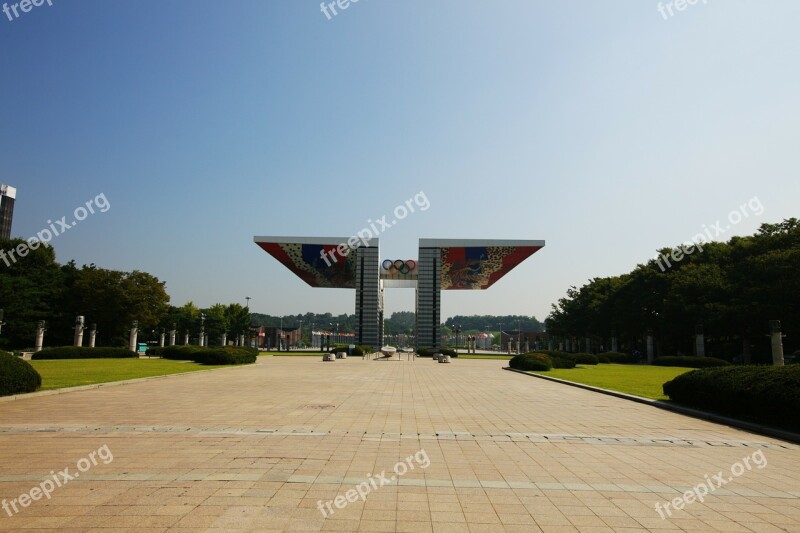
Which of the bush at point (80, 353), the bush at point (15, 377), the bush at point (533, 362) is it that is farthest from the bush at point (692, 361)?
the bush at point (80, 353)

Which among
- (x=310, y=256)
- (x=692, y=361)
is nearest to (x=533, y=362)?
(x=692, y=361)

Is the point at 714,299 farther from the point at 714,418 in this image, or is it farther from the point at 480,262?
the point at 714,418

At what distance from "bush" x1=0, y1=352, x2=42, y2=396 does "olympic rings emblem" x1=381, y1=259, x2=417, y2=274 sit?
59.7 metres

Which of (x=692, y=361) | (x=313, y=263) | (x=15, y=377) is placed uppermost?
(x=313, y=263)

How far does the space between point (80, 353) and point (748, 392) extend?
128 feet

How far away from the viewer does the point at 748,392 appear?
11000 mm

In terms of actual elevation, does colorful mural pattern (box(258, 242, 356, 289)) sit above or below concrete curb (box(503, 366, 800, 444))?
above

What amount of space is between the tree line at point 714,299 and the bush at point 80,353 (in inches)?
1840

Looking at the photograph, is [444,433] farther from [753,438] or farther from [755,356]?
[755,356]

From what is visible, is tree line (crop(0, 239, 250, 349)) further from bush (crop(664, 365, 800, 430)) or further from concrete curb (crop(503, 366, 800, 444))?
bush (crop(664, 365, 800, 430))

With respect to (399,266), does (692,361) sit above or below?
below

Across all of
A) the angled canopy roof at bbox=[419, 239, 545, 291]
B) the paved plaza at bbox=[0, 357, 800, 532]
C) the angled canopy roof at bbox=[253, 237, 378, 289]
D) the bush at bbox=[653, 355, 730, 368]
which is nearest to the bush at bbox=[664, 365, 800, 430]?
the paved plaza at bbox=[0, 357, 800, 532]

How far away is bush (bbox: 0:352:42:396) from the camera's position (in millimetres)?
12977

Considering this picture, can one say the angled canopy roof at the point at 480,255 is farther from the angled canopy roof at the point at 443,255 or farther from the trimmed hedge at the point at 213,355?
the trimmed hedge at the point at 213,355
